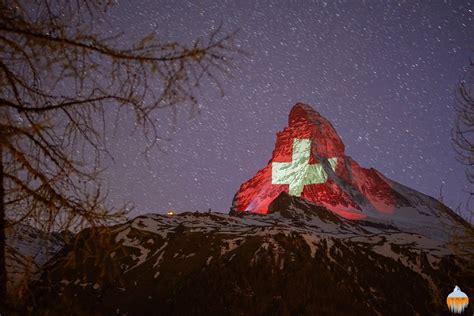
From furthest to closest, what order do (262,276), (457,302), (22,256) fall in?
1. (262,276)
2. (457,302)
3. (22,256)

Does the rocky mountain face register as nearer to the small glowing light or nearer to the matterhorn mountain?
the small glowing light

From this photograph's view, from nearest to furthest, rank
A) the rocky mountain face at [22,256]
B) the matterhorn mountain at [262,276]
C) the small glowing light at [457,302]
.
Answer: the rocky mountain face at [22,256] → the small glowing light at [457,302] → the matterhorn mountain at [262,276]

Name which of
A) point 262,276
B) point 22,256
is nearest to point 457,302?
point 22,256

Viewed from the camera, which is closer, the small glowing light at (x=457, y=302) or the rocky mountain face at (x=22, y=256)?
the rocky mountain face at (x=22, y=256)

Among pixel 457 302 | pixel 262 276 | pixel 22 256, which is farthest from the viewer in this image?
pixel 262 276

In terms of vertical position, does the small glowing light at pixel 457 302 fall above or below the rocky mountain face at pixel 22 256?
below

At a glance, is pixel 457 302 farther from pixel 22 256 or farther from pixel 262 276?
pixel 262 276

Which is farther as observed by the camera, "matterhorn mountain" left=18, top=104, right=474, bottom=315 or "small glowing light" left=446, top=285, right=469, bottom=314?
"matterhorn mountain" left=18, top=104, right=474, bottom=315

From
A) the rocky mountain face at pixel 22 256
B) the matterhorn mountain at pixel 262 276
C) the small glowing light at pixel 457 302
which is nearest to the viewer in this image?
the rocky mountain face at pixel 22 256

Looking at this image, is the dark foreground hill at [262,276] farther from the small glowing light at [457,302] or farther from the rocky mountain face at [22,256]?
the rocky mountain face at [22,256]

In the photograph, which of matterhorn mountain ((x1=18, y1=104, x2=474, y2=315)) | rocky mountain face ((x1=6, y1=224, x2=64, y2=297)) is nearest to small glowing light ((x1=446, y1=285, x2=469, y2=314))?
rocky mountain face ((x1=6, y1=224, x2=64, y2=297))

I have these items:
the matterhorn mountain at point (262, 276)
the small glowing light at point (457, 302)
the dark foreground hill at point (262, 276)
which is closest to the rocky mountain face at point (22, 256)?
the small glowing light at point (457, 302)

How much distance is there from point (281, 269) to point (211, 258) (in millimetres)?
16089

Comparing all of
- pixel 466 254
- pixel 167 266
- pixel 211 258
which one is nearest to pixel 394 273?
pixel 211 258
